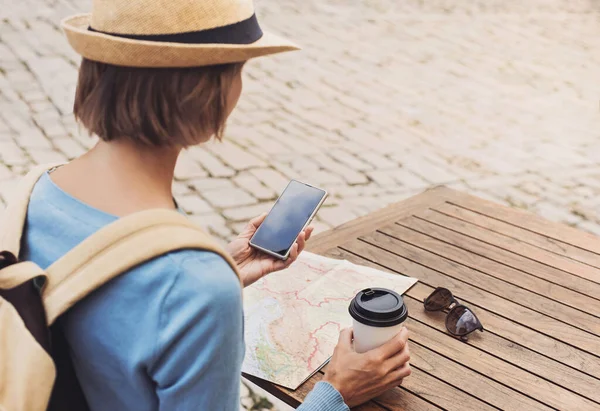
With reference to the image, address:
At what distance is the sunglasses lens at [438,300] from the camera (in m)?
2.05

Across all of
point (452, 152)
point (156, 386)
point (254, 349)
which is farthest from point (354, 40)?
point (156, 386)

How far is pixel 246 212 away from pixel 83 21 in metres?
3.06

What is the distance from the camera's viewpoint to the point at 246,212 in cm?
441

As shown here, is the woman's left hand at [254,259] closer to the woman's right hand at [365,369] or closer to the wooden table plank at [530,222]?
the woman's right hand at [365,369]

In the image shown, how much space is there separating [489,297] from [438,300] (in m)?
0.21

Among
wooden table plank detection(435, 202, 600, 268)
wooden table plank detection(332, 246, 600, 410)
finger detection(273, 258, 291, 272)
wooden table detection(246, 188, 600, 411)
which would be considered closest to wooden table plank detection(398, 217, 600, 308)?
wooden table detection(246, 188, 600, 411)

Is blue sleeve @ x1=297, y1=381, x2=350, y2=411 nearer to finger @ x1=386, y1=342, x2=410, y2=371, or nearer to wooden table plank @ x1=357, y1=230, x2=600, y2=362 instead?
finger @ x1=386, y1=342, x2=410, y2=371

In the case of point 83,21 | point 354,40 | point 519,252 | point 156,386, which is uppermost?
point 83,21

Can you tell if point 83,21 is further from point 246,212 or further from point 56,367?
point 246,212

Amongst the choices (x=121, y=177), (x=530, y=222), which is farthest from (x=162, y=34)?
(x=530, y=222)

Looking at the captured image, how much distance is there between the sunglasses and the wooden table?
0.02 m

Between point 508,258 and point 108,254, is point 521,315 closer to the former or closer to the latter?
point 508,258

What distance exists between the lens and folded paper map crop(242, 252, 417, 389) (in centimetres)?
181

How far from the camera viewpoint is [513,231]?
2.59 metres
